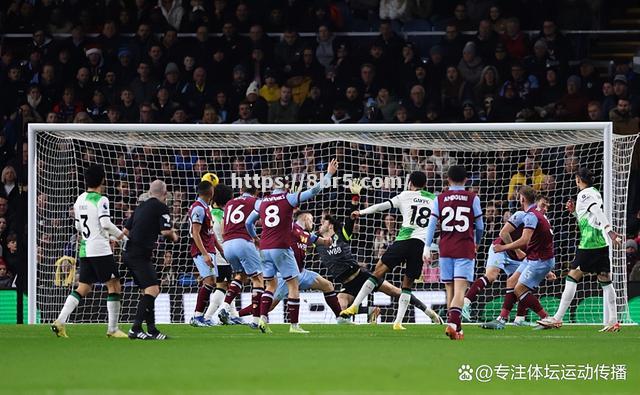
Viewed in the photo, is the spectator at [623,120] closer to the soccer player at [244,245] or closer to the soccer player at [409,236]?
the soccer player at [409,236]

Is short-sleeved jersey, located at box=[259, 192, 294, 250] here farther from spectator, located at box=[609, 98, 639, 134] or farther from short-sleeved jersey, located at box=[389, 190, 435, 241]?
spectator, located at box=[609, 98, 639, 134]

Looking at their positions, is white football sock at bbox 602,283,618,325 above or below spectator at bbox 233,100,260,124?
below

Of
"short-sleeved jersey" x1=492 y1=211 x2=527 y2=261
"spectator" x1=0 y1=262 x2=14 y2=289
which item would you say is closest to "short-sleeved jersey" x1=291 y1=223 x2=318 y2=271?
"short-sleeved jersey" x1=492 y1=211 x2=527 y2=261

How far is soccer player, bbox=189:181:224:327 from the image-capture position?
1658cm

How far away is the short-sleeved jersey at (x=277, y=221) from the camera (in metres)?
15.7

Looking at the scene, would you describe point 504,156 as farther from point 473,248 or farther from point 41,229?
point 41,229

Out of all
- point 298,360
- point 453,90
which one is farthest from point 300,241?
point 453,90

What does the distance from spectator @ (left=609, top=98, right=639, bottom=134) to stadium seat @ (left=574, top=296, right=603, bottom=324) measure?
323cm

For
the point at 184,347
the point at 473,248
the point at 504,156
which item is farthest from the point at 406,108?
the point at 184,347

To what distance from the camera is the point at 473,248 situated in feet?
46.9

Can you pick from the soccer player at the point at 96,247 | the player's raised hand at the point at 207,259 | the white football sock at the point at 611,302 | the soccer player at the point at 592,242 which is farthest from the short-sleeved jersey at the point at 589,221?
the soccer player at the point at 96,247

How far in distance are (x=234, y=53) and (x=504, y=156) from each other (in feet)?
18.4

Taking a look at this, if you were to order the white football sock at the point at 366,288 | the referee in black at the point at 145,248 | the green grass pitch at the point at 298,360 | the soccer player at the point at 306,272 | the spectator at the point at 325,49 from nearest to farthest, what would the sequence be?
the green grass pitch at the point at 298,360 → the referee in black at the point at 145,248 → the white football sock at the point at 366,288 → the soccer player at the point at 306,272 → the spectator at the point at 325,49

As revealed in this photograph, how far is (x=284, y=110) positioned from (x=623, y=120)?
5.66 m
